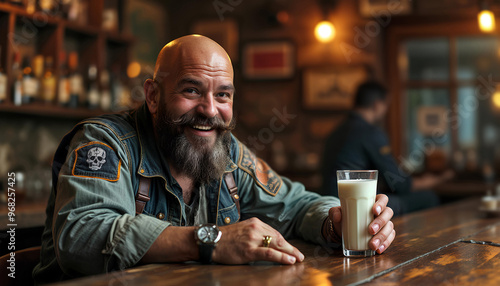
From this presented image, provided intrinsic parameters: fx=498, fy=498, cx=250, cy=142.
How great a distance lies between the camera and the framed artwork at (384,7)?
182 inches

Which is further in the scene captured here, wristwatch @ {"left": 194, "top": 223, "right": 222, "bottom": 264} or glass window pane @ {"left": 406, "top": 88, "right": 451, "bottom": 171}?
glass window pane @ {"left": 406, "top": 88, "right": 451, "bottom": 171}

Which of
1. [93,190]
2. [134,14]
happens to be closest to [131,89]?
[134,14]

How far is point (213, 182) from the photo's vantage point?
1669 millimetres

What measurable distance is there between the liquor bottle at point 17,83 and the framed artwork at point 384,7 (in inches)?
121

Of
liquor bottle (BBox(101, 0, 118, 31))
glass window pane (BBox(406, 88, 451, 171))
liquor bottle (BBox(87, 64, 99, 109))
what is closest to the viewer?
liquor bottle (BBox(87, 64, 99, 109))

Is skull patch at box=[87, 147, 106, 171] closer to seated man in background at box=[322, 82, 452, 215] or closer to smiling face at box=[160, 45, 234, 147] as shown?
smiling face at box=[160, 45, 234, 147]

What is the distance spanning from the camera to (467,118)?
475 cm

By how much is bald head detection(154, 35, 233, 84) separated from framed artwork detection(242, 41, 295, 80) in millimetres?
3384

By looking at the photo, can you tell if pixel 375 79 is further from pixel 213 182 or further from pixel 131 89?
pixel 213 182

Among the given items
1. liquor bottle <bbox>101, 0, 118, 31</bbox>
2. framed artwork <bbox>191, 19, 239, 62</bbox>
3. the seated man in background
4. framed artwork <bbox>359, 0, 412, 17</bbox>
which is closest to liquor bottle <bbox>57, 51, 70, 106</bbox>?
liquor bottle <bbox>101, 0, 118, 31</bbox>

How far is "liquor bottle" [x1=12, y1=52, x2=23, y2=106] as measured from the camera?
3002mm

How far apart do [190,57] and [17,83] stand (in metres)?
1.92

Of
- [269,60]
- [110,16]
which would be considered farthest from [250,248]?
[269,60]

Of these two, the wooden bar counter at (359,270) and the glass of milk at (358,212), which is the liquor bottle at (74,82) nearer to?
the wooden bar counter at (359,270)
